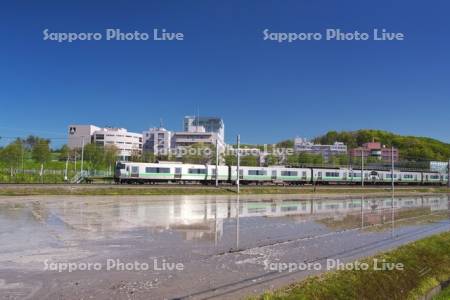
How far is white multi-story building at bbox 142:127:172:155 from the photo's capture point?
157625 millimetres

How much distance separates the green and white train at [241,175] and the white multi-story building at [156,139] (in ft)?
290

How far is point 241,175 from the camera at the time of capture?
65438 millimetres

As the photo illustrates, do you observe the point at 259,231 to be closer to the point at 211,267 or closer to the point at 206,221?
the point at 206,221

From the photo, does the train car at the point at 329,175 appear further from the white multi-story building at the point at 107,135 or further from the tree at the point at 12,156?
the white multi-story building at the point at 107,135

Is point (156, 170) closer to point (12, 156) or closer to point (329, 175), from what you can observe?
point (12, 156)

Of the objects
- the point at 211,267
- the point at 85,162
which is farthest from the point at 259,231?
the point at 85,162

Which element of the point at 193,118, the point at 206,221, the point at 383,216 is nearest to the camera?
the point at 206,221

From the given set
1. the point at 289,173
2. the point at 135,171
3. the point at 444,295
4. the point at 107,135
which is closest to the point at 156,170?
the point at 135,171

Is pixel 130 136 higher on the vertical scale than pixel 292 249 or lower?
higher

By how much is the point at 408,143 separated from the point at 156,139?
93.7 m

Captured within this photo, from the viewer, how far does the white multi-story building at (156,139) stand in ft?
517

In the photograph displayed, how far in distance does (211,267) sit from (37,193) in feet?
99.7

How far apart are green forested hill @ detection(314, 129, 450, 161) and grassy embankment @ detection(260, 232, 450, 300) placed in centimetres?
12695

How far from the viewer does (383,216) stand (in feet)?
96.5
